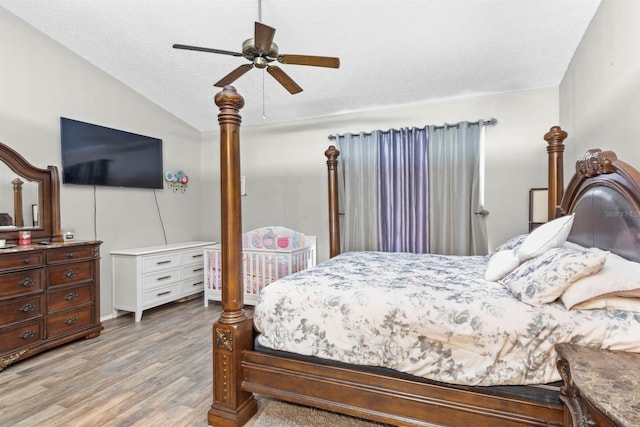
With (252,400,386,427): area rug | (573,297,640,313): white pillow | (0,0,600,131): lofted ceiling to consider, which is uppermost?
(0,0,600,131): lofted ceiling

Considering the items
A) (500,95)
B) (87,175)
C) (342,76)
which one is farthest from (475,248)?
(87,175)

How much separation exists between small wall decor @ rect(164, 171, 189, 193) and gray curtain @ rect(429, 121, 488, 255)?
313 cm

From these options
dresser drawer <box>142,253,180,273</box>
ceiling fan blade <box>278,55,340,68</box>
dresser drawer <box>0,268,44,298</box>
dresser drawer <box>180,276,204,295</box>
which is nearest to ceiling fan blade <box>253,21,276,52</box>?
ceiling fan blade <box>278,55,340,68</box>

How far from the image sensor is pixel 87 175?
3357 mm

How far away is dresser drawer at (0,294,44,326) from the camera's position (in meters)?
2.42

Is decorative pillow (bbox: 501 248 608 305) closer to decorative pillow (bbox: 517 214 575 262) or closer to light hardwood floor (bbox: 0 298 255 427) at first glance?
decorative pillow (bbox: 517 214 575 262)

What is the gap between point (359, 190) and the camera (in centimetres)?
394

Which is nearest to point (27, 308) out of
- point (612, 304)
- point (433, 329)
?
point (433, 329)

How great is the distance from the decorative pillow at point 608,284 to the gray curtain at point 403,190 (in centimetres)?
228

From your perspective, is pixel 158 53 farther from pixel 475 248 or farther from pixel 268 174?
pixel 475 248

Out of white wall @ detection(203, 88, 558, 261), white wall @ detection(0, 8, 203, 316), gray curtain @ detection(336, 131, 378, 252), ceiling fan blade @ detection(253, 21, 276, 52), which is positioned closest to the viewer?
ceiling fan blade @ detection(253, 21, 276, 52)

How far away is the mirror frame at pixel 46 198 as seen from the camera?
2.84 m

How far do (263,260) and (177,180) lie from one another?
165cm

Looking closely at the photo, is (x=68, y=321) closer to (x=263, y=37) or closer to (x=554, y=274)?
(x=263, y=37)
